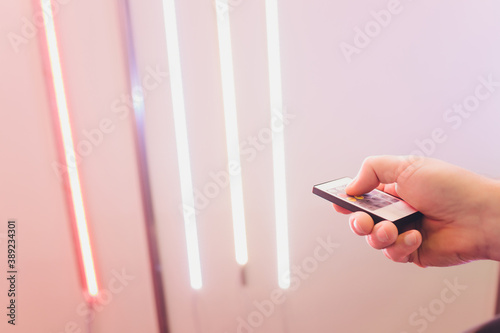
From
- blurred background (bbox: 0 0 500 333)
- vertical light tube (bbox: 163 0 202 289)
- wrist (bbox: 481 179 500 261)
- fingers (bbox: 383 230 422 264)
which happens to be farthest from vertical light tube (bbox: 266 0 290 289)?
wrist (bbox: 481 179 500 261)

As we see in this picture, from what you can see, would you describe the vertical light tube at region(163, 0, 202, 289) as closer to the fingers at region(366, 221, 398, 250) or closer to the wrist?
the fingers at region(366, 221, 398, 250)

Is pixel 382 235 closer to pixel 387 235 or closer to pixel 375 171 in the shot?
pixel 387 235

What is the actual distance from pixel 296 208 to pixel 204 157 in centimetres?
37

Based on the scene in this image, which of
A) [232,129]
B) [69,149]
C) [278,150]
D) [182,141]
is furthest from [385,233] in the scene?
[69,149]

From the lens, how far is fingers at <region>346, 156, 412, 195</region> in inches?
34.3

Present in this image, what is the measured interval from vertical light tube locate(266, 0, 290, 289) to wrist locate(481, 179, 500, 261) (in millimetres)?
572

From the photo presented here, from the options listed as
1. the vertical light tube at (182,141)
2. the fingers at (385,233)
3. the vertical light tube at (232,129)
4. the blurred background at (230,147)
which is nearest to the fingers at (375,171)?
the fingers at (385,233)

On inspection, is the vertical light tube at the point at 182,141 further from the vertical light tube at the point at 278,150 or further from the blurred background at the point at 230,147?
the vertical light tube at the point at 278,150

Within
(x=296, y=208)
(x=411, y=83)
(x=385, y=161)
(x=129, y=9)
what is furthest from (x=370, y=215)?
(x=129, y=9)

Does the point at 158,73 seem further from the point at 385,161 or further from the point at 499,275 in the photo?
the point at 499,275

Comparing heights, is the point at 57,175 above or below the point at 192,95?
below

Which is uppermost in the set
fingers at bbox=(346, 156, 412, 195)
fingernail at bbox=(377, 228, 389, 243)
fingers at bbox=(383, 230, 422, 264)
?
fingers at bbox=(346, 156, 412, 195)

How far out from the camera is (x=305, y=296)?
4.13 ft

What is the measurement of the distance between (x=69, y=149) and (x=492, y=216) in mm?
1247
